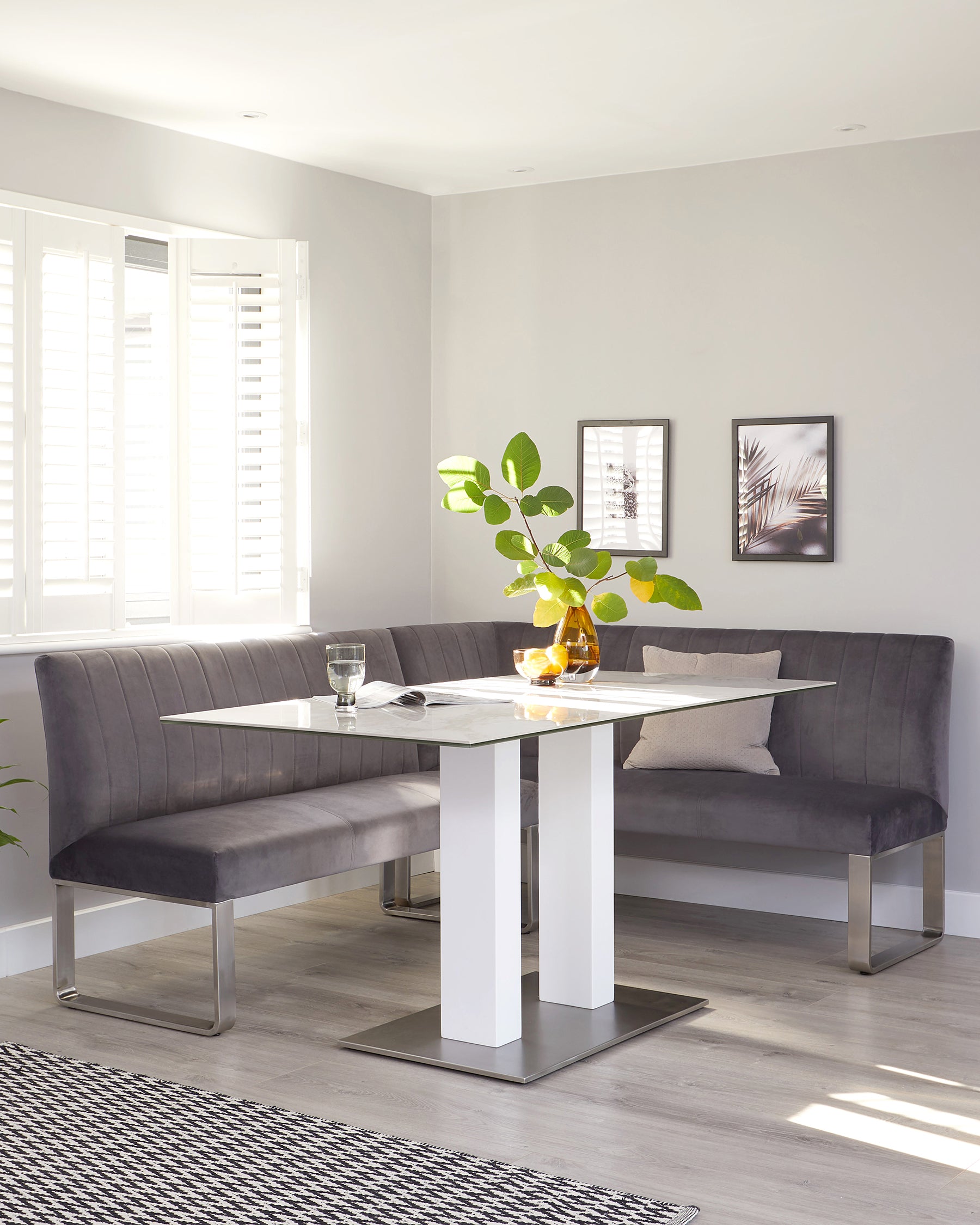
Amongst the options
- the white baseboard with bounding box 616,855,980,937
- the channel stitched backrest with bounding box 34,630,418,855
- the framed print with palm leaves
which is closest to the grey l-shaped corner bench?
the channel stitched backrest with bounding box 34,630,418,855

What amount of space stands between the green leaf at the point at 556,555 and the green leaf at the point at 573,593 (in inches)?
2.6

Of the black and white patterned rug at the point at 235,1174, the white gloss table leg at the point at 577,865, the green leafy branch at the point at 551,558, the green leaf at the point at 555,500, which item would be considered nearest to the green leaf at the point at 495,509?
the green leafy branch at the point at 551,558

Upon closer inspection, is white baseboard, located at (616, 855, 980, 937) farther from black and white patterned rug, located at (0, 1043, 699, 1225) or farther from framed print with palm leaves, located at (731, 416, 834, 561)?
black and white patterned rug, located at (0, 1043, 699, 1225)

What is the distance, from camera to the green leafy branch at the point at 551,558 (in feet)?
12.4

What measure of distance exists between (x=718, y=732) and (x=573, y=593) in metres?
1.14

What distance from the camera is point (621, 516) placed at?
17.6 ft

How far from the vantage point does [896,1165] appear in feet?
9.31

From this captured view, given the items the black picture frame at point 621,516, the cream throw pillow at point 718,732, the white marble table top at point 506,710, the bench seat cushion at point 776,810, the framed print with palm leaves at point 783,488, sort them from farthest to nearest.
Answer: the black picture frame at point 621,516, the framed print with palm leaves at point 783,488, the cream throw pillow at point 718,732, the bench seat cushion at point 776,810, the white marble table top at point 506,710

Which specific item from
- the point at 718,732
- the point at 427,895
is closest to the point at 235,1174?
the point at 718,732

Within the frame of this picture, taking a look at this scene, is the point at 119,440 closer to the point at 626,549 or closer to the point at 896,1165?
→ the point at 626,549

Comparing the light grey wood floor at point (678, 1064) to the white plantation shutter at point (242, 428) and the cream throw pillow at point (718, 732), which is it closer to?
the cream throw pillow at point (718, 732)

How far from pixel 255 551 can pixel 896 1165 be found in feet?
9.54

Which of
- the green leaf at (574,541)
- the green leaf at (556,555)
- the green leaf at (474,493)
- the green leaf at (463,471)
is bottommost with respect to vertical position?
the green leaf at (556,555)

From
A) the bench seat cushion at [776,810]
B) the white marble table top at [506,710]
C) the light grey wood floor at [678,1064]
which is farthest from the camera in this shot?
the bench seat cushion at [776,810]
